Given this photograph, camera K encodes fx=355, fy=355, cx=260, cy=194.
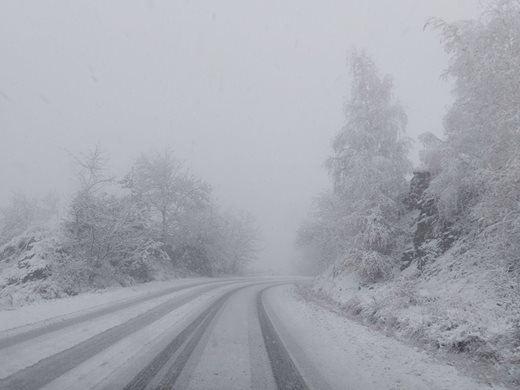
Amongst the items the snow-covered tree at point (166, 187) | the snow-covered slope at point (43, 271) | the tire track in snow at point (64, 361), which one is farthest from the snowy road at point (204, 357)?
the snow-covered tree at point (166, 187)

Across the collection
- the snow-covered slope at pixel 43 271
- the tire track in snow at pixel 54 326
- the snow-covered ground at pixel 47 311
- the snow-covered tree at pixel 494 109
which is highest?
the snow-covered tree at pixel 494 109

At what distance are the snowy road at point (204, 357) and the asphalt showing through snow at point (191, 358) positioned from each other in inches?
0.6

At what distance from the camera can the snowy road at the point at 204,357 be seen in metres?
5.26

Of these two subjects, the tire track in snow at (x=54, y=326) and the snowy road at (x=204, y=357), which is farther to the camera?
the tire track in snow at (x=54, y=326)

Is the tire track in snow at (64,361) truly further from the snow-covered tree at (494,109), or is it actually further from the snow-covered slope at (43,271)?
the snow-covered tree at (494,109)

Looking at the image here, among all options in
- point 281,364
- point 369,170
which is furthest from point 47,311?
point 369,170

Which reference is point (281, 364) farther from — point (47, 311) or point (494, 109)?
point (494, 109)

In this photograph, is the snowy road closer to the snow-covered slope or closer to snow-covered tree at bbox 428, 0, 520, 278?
snow-covered tree at bbox 428, 0, 520, 278

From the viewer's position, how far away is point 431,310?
9.53m

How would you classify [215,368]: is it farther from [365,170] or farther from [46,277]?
[46,277]

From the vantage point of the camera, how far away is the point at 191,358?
6520 millimetres

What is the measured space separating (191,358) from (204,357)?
257mm

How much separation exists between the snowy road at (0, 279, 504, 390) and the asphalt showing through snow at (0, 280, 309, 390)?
1 cm

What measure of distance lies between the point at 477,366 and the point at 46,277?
735 inches
